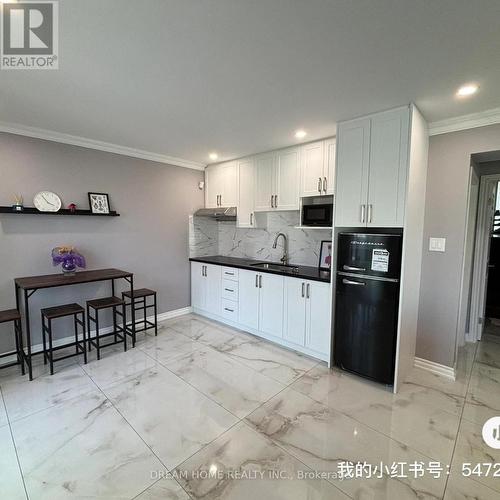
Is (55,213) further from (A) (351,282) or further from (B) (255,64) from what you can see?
(A) (351,282)

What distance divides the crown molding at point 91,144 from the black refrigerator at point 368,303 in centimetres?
282

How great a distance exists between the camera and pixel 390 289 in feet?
7.97

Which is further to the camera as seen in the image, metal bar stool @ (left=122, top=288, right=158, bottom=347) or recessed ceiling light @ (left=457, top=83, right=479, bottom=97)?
metal bar stool @ (left=122, top=288, right=158, bottom=347)

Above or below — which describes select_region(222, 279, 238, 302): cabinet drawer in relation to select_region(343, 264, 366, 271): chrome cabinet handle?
below

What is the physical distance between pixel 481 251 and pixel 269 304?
2.83 meters

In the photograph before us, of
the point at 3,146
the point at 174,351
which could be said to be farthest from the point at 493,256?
the point at 3,146

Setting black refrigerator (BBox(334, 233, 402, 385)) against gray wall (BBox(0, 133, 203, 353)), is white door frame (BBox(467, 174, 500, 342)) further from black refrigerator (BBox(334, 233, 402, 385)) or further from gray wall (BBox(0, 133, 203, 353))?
gray wall (BBox(0, 133, 203, 353))

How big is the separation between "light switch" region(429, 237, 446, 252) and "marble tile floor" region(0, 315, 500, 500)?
1294 mm

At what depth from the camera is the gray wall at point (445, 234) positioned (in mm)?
2568

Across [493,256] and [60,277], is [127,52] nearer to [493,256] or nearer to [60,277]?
[60,277]

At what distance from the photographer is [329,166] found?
3.06 meters

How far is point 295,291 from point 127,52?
2.60 metres

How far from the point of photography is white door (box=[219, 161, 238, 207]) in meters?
4.15

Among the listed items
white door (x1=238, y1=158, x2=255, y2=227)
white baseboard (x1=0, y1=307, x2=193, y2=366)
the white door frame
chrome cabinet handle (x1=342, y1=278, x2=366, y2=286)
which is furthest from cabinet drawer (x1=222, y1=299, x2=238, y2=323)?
the white door frame
